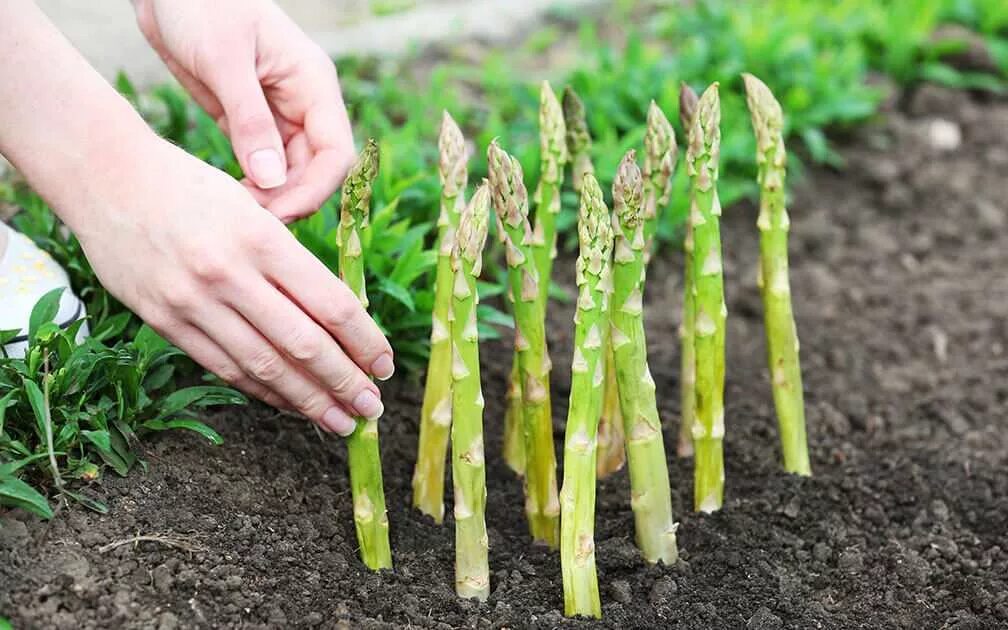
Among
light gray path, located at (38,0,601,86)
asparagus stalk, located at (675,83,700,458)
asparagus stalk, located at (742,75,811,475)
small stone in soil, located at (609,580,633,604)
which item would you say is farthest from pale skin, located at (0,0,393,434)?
light gray path, located at (38,0,601,86)

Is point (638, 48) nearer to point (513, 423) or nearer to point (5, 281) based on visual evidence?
point (513, 423)

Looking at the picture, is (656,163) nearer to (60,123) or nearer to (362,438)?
(362,438)

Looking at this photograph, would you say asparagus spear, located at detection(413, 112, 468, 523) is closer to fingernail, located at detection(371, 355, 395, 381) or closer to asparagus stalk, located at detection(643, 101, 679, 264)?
fingernail, located at detection(371, 355, 395, 381)

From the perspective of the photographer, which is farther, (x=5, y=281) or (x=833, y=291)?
(x=833, y=291)

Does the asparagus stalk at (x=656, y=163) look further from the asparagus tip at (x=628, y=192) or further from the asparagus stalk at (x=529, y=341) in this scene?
the asparagus stalk at (x=529, y=341)

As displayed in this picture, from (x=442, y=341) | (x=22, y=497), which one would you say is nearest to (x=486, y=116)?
(x=442, y=341)

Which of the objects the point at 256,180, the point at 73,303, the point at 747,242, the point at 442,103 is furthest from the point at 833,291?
the point at 73,303

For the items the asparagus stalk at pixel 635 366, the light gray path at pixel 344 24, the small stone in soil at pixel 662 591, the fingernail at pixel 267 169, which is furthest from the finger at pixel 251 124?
the light gray path at pixel 344 24

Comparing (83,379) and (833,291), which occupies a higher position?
(83,379)
